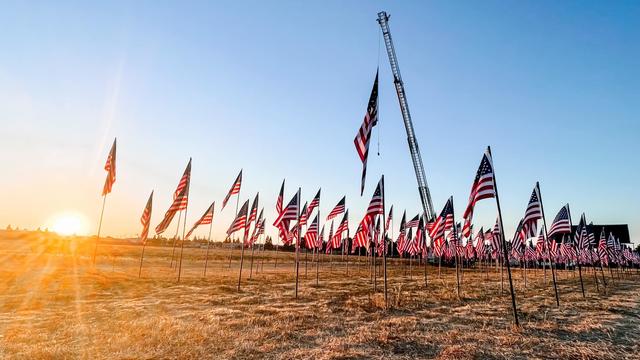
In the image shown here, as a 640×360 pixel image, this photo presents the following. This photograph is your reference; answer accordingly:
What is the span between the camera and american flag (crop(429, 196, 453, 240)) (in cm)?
2523

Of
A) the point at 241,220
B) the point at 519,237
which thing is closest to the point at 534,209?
the point at 519,237

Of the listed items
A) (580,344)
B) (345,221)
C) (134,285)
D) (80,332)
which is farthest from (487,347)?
(345,221)

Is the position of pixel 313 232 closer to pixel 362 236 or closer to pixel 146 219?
pixel 362 236

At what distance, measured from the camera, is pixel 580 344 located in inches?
424

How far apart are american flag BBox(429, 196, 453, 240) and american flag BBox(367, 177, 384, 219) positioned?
8990 mm

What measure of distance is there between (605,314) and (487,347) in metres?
10.8

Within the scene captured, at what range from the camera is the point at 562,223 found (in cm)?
2284

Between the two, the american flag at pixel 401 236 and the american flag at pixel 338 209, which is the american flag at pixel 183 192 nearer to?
the american flag at pixel 338 209

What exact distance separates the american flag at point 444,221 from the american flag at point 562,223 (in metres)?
6.58

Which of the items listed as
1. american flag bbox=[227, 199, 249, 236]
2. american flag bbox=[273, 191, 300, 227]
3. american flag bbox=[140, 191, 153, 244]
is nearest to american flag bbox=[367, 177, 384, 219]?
american flag bbox=[273, 191, 300, 227]

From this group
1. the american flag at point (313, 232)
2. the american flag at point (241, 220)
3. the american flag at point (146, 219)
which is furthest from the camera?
the american flag at point (313, 232)

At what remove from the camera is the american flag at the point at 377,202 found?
18.6m

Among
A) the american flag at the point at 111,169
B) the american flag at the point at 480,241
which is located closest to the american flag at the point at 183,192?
the american flag at the point at 111,169

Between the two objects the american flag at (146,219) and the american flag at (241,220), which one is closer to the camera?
the american flag at (241,220)
